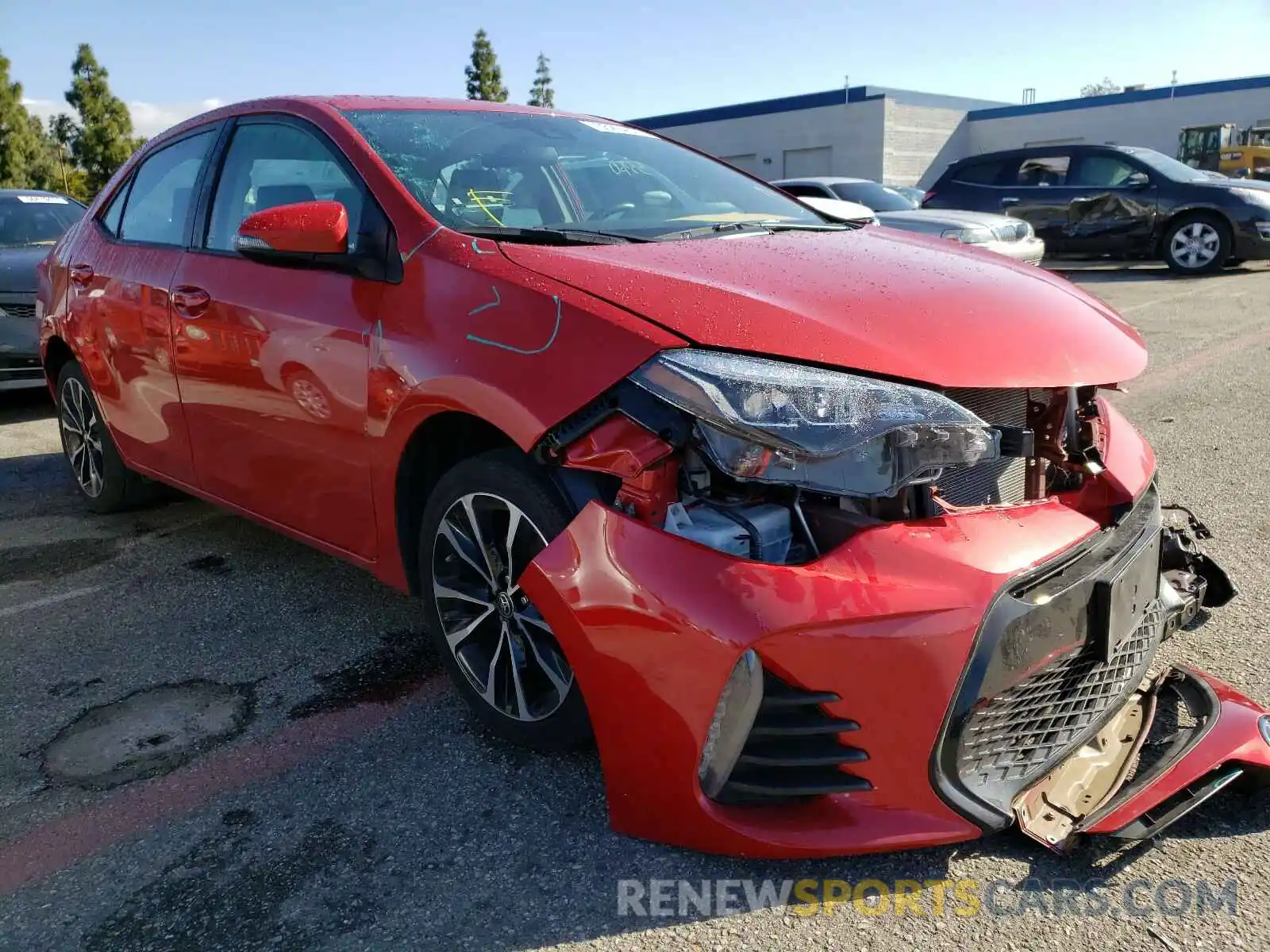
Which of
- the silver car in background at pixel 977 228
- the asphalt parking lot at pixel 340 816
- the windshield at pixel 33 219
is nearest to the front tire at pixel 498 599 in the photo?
the asphalt parking lot at pixel 340 816

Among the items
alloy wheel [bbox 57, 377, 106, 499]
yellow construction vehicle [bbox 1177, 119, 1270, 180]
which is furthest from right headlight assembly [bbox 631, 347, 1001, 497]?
yellow construction vehicle [bbox 1177, 119, 1270, 180]

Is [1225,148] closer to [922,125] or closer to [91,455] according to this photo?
[922,125]

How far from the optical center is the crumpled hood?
6977 millimetres

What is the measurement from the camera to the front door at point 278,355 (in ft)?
9.21

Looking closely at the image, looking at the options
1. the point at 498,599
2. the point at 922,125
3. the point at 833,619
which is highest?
the point at 922,125

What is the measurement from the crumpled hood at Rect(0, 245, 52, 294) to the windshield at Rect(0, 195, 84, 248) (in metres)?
0.36

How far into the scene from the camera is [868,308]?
220 cm

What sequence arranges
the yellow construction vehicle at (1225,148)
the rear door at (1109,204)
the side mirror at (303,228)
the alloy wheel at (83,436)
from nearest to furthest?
the side mirror at (303,228) → the alloy wheel at (83,436) → the rear door at (1109,204) → the yellow construction vehicle at (1225,148)

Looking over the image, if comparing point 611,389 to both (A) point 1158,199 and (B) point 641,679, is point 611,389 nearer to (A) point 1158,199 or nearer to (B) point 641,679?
(B) point 641,679

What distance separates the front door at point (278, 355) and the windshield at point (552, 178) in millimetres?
202

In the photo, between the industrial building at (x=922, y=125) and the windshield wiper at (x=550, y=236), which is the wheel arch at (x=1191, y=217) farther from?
the industrial building at (x=922, y=125)

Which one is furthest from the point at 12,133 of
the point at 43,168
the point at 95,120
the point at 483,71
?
the point at 483,71

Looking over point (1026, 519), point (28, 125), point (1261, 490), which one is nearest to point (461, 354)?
point (1026, 519)

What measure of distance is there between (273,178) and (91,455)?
219 centimetres
